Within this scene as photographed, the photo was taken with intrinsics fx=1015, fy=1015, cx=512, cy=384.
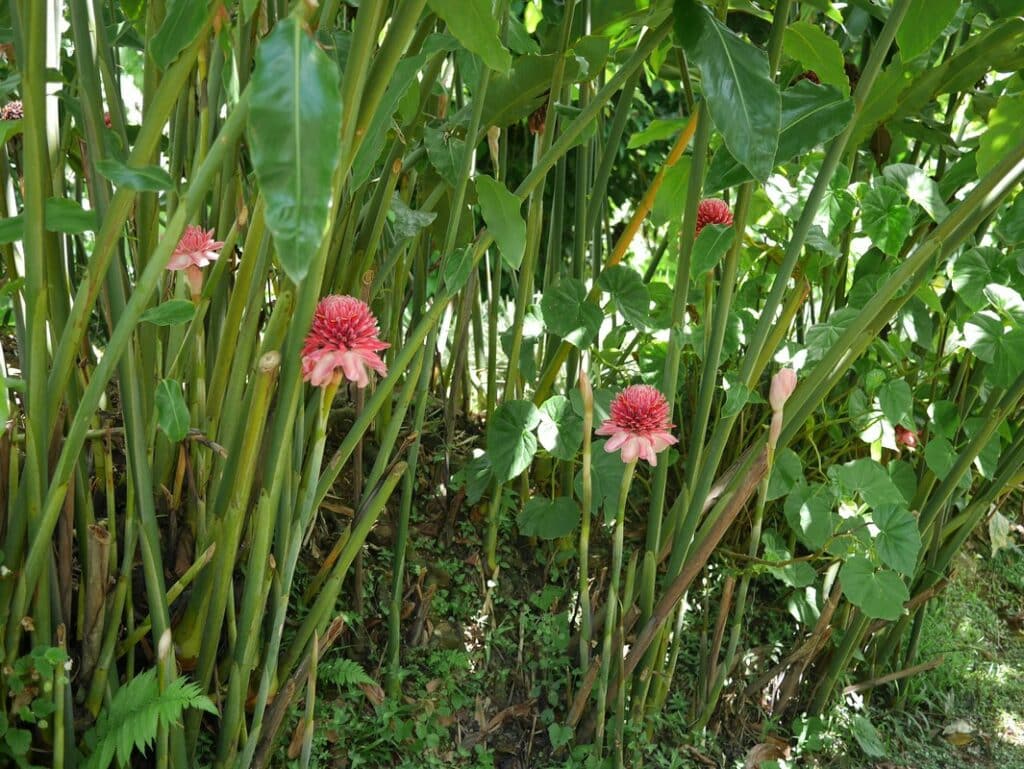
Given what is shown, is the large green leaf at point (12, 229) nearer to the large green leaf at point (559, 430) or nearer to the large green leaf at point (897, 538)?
the large green leaf at point (559, 430)

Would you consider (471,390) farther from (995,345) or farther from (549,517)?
(995,345)

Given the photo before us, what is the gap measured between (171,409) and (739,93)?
2.13ft

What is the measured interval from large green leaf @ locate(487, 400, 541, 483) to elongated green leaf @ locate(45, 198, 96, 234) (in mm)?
691

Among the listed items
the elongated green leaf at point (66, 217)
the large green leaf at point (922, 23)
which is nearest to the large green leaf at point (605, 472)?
the large green leaf at point (922, 23)

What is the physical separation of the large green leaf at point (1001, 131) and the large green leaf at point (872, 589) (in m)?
0.58

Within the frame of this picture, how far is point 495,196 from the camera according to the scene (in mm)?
1181

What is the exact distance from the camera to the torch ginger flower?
1.02 meters

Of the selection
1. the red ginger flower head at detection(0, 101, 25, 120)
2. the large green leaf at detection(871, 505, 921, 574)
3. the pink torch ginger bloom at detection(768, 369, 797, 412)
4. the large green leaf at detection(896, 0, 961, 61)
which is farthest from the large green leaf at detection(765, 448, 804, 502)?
the red ginger flower head at detection(0, 101, 25, 120)

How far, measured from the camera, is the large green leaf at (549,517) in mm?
1551

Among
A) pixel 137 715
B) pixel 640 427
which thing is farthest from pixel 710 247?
pixel 137 715

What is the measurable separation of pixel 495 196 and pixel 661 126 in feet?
1.92

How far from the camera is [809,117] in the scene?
1.17 m

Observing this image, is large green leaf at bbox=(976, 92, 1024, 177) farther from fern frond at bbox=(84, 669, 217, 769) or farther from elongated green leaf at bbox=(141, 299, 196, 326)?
fern frond at bbox=(84, 669, 217, 769)

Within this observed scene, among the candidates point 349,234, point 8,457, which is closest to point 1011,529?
point 349,234
